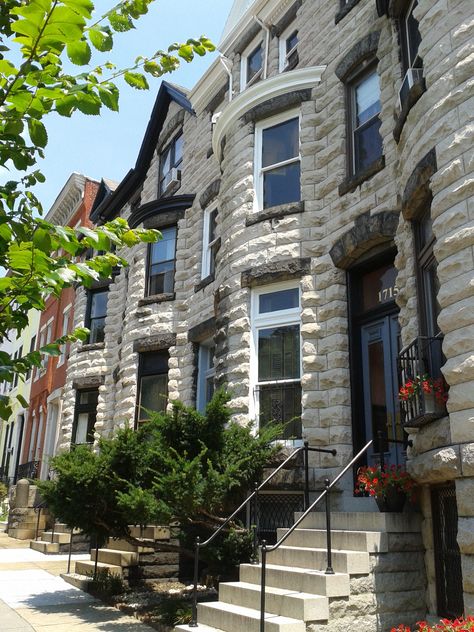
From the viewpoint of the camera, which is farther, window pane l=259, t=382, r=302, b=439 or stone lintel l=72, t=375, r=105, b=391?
stone lintel l=72, t=375, r=105, b=391

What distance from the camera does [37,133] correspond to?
121 inches

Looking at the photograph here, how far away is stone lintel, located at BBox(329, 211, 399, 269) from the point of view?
8727mm

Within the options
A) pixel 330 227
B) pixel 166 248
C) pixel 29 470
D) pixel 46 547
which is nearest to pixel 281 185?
pixel 330 227

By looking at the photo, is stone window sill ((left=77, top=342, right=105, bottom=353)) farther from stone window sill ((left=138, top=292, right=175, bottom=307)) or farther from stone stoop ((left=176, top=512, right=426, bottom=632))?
stone stoop ((left=176, top=512, right=426, bottom=632))

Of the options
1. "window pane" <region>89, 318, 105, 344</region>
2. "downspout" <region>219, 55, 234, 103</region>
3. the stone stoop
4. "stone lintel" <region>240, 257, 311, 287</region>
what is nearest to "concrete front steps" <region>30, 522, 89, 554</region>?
"window pane" <region>89, 318, 105, 344</region>

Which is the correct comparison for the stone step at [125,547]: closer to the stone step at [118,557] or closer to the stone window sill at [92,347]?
the stone step at [118,557]

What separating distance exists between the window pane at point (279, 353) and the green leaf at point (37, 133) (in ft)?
24.1

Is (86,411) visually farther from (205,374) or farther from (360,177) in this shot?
(360,177)

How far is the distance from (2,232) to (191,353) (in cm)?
1107

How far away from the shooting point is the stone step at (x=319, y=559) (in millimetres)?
Answer: 6352

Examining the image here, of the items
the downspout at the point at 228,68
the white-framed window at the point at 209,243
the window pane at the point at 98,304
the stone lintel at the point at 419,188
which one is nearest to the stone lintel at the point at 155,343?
the white-framed window at the point at 209,243

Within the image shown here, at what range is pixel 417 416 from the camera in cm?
641

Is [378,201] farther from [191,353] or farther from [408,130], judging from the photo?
[191,353]

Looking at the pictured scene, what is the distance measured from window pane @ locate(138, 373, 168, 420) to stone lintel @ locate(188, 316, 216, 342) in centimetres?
155
